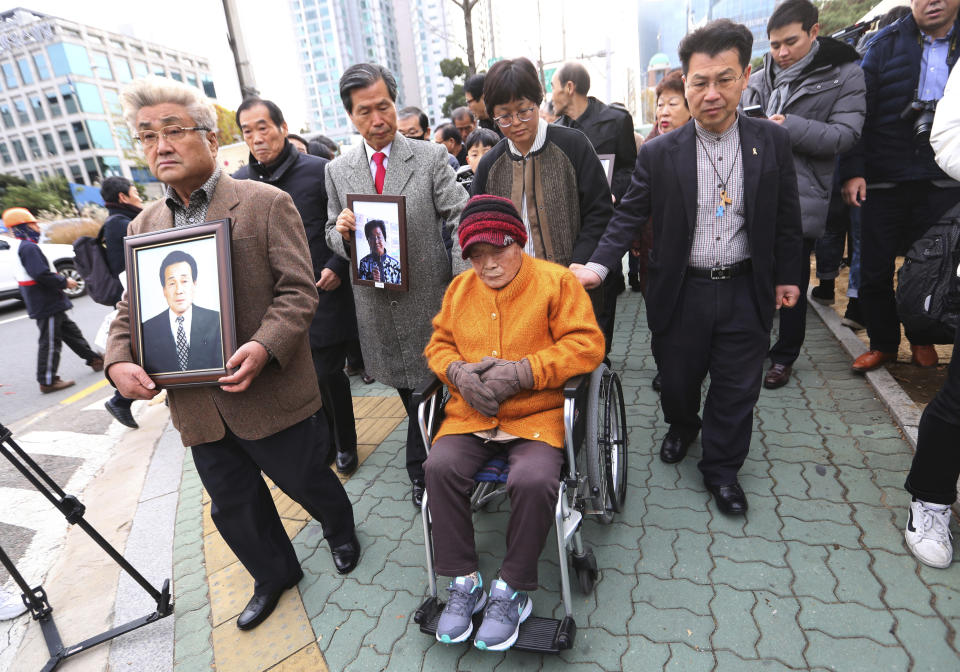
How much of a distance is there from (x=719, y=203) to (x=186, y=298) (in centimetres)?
225

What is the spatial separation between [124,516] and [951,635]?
13.9 feet

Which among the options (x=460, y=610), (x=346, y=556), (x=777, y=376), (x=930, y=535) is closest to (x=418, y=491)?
(x=346, y=556)

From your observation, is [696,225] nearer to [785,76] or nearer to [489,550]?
[785,76]

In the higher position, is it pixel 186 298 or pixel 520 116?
pixel 520 116

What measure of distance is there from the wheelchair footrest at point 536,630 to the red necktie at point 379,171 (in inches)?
77.8

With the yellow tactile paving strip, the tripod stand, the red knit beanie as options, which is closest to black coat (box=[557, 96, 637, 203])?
the red knit beanie

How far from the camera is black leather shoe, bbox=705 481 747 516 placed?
97.5 inches

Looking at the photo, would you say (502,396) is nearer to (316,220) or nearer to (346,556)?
(346,556)

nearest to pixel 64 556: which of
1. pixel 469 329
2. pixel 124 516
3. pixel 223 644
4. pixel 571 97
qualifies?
pixel 124 516

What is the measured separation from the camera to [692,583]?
7.15 ft

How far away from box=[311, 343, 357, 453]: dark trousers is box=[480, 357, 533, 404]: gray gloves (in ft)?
4.56

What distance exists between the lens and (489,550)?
2541 millimetres

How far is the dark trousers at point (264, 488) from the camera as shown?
7.06 ft

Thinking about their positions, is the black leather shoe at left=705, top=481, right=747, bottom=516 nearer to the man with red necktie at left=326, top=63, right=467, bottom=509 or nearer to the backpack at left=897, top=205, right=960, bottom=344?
the backpack at left=897, top=205, right=960, bottom=344
